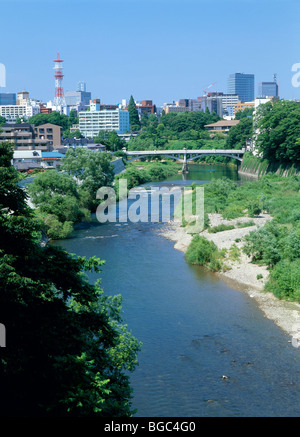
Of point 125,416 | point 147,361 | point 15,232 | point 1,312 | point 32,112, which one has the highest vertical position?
point 32,112

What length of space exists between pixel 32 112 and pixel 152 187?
69704 mm

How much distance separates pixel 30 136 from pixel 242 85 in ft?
436

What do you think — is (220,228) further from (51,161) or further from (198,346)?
(51,161)

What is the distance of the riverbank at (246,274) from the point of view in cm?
1252

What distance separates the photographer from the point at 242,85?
166m

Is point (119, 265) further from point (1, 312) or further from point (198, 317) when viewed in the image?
point (1, 312)

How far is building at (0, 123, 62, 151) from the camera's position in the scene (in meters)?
41.0

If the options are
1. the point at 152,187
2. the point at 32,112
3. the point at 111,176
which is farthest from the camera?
the point at 32,112

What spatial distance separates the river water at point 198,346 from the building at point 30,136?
81.8 feet

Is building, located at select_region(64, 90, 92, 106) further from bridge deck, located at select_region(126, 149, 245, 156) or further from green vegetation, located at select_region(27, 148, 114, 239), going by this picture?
green vegetation, located at select_region(27, 148, 114, 239)

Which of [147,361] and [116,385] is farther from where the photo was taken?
[147,361]

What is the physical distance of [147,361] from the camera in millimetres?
10516

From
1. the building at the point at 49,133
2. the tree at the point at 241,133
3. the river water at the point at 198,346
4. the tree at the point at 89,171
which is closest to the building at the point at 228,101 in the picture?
the tree at the point at 241,133

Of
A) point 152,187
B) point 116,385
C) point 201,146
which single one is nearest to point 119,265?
point 116,385
